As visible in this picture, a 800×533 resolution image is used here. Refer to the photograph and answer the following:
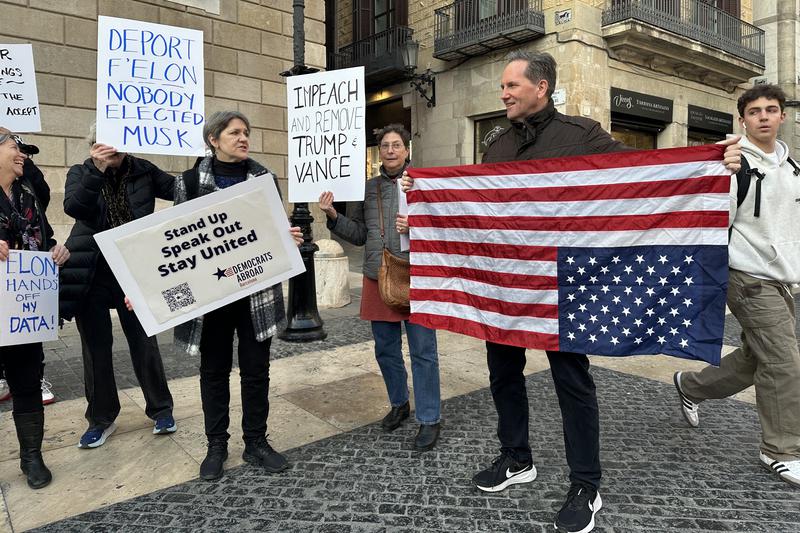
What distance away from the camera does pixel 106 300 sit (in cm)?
364

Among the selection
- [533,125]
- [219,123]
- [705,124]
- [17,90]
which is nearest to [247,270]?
[219,123]

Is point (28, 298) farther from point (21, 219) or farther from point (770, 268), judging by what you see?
point (770, 268)

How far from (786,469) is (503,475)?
158cm

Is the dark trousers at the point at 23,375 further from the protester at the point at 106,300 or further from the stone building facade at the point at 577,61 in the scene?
the stone building facade at the point at 577,61

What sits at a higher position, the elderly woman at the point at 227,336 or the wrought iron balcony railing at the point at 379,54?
the wrought iron balcony railing at the point at 379,54

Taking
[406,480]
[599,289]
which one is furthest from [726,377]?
[406,480]

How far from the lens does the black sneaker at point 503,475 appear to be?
9.57 feet

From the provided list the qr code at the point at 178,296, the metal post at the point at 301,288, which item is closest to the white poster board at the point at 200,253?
the qr code at the point at 178,296

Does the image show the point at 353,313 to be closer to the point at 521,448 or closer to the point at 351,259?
the point at 521,448

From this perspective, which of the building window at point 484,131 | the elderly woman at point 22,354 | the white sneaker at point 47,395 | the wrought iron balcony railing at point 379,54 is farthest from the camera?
the wrought iron balcony railing at point 379,54

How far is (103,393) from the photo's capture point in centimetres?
362

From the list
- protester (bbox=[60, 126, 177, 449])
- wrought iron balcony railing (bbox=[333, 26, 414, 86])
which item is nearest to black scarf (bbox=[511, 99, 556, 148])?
protester (bbox=[60, 126, 177, 449])

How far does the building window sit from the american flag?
13032mm

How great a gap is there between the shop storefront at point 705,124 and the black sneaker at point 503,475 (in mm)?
16832
